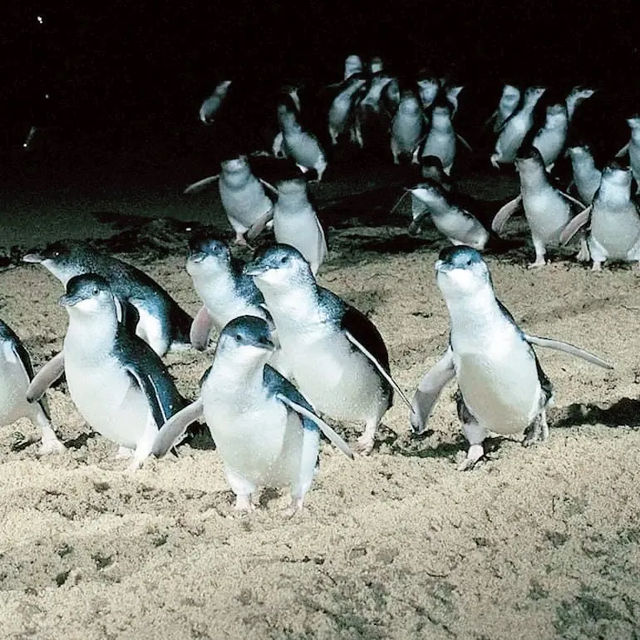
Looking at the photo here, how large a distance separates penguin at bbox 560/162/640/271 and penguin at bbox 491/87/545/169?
4637 millimetres

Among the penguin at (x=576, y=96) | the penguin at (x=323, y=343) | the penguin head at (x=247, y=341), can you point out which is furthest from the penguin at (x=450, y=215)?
the penguin at (x=576, y=96)

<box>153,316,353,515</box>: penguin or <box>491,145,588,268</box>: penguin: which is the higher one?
<box>153,316,353,515</box>: penguin

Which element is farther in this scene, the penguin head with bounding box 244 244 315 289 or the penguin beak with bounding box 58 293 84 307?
the penguin head with bounding box 244 244 315 289

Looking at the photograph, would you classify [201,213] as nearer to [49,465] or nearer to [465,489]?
[49,465]

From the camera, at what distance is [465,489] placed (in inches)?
128

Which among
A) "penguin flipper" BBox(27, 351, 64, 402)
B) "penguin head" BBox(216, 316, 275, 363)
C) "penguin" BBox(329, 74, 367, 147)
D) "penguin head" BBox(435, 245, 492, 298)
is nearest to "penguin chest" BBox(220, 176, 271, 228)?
"penguin flipper" BBox(27, 351, 64, 402)

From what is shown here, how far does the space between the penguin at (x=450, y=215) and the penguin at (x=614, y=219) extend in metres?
0.97

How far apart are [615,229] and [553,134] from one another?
404 centimetres

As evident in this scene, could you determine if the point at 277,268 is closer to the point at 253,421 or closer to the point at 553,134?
the point at 253,421

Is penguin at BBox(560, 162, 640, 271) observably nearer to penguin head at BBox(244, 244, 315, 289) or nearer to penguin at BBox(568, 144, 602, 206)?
penguin at BBox(568, 144, 602, 206)

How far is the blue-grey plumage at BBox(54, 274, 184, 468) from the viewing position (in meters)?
3.48

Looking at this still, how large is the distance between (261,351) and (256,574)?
0.66 m

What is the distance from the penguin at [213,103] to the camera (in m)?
14.4

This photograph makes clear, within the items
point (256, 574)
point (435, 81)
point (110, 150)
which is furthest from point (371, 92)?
point (256, 574)
